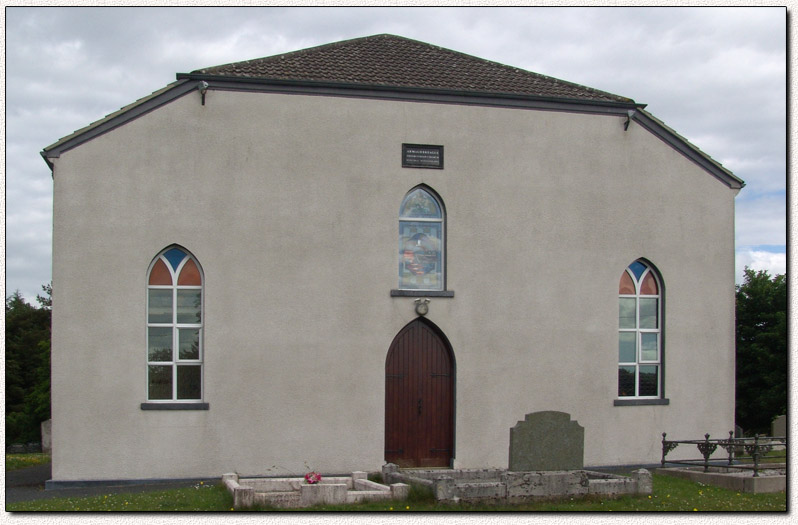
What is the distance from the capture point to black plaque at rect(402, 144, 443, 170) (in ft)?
54.2

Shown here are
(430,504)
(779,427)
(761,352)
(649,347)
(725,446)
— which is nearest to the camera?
(430,504)

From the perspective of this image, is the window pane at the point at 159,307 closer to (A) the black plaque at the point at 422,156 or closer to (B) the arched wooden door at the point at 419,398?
(B) the arched wooden door at the point at 419,398

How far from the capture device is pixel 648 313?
1766 cm

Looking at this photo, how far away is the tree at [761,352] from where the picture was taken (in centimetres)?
2938

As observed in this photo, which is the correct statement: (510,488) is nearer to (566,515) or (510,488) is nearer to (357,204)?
(566,515)

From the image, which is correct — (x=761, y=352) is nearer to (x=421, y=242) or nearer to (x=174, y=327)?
(x=421, y=242)

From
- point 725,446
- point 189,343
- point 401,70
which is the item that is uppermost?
point 401,70

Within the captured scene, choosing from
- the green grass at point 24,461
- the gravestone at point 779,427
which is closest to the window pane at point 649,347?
the gravestone at point 779,427

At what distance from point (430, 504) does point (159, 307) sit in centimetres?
631

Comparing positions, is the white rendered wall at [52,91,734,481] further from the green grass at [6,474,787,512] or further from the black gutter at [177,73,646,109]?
the green grass at [6,474,787,512]

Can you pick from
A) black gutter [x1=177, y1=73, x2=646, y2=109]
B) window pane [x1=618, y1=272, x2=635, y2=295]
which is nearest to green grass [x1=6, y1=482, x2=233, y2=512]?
black gutter [x1=177, y1=73, x2=646, y2=109]

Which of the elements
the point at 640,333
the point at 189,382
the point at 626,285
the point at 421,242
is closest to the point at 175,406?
the point at 189,382

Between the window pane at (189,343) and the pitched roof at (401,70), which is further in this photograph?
the pitched roof at (401,70)

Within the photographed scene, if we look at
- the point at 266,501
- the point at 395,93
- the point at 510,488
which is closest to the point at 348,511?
the point at 266,501
